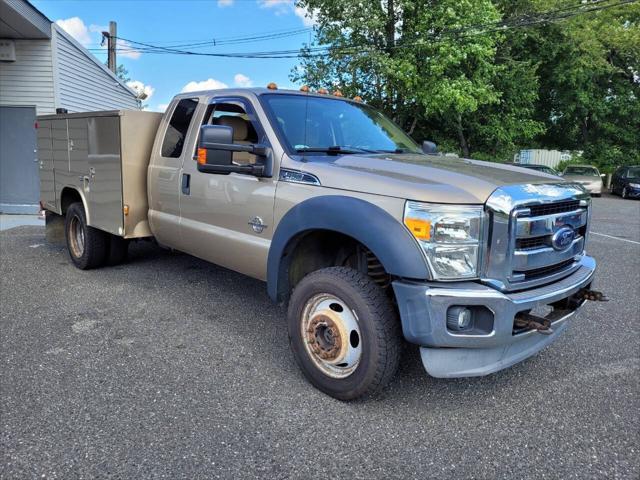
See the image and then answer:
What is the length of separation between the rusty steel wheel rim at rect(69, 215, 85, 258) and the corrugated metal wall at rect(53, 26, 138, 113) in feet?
21.1

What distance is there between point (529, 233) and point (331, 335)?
4.30 feet

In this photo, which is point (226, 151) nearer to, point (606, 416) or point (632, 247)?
point (606, 416)

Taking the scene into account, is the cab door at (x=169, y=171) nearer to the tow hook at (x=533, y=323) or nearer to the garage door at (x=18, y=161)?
the tow hook at (x=533, y=323)

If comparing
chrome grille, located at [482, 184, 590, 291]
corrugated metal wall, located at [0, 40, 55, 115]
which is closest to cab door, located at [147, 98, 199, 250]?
chrome grille, located at [482, 184, 590, 291]

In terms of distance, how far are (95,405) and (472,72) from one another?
72.5 ft

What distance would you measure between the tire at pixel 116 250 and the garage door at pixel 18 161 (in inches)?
256

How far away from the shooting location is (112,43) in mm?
22078

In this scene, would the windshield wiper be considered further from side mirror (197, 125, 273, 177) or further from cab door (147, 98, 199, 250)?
cab door (147, 98, 199, 250)

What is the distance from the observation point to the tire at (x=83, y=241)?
598 cm

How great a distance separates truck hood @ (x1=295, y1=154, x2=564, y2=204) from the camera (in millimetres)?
2830

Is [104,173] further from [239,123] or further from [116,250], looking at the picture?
[239,123]

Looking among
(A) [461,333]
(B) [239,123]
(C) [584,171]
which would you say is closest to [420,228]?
(A) [461,333]

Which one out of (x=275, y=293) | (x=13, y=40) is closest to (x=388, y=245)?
(x=275, y=293)

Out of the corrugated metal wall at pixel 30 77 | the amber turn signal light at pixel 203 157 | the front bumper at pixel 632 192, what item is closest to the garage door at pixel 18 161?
the corrugated metal wall at pixel 30 77
